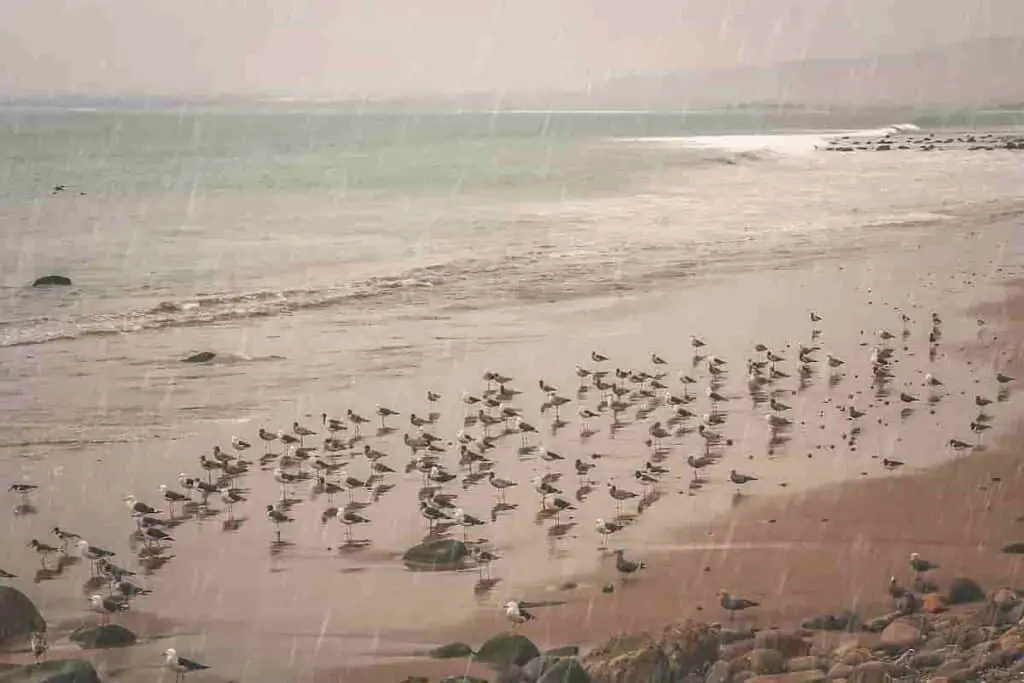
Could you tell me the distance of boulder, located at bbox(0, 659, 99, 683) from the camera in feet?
19.2

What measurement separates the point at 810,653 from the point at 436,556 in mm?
2774

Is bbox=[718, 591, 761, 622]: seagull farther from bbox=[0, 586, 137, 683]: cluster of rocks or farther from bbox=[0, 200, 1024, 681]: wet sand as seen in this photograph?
bbox=[0, 586, 137, 683]: cluster of rocks

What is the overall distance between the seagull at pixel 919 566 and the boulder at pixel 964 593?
39 centimetres

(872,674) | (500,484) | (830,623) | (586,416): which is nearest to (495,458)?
(500,484)

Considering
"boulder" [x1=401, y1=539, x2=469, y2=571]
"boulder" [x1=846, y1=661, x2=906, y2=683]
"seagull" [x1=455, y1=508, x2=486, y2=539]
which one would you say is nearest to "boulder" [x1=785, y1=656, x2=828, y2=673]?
"boulder" [x1=846, y1=661, x2=906, y2=683]

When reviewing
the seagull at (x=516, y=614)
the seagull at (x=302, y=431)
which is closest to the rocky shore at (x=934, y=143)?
the seagull at (x=302, y=431)

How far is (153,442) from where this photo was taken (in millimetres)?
10586

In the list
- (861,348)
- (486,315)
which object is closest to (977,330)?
(861,348)

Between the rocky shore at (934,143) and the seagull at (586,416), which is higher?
the rocky shore at (934,143)

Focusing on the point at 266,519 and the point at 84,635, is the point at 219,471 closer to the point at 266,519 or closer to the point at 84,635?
the point at 266,519

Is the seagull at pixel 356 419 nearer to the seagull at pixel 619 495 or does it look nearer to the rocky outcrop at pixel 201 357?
the seagull at pixel 619 495

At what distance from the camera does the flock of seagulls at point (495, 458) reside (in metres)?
8.02

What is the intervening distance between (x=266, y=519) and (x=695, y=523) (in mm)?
3286

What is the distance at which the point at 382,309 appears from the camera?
17297 millimetres
